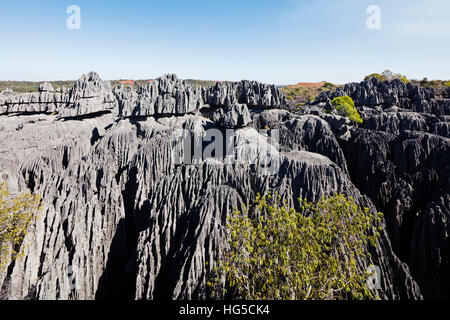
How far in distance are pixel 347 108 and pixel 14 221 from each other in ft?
207

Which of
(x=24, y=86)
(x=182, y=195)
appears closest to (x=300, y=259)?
(x=182, y=195)

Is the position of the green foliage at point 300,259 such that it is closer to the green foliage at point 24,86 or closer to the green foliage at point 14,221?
the green foliage at point 14,221

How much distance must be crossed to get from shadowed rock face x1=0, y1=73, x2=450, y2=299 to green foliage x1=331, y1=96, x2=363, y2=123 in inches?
709

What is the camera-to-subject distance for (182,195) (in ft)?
73.4

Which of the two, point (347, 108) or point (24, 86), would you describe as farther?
point (24, 86)

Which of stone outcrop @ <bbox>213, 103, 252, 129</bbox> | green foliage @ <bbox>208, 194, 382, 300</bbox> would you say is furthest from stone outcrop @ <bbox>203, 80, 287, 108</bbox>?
green foliage @ <bbox>208, 194, 382, 300</bbox>

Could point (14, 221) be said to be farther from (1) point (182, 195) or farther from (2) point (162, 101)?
(2) point (162, 101)

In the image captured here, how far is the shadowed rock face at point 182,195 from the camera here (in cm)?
1773

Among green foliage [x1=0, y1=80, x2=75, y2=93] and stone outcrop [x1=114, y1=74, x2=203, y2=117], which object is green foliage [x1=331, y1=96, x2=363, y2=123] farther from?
green foliage [x1=0, y1=80, x2=75, y2=93]

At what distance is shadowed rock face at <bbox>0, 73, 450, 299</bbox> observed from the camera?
17734 millimetres

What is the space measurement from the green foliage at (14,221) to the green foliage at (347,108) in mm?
57915

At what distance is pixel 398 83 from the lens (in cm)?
6544

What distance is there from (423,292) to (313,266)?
15498 millimetres

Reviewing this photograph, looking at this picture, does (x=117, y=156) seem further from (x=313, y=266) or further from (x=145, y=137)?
(x=313, y=266)
